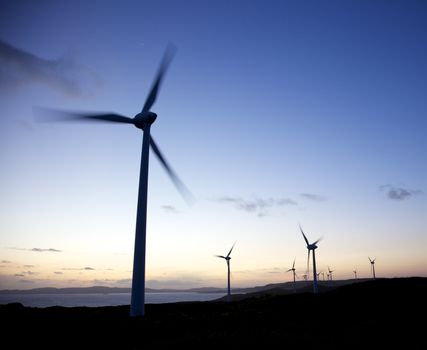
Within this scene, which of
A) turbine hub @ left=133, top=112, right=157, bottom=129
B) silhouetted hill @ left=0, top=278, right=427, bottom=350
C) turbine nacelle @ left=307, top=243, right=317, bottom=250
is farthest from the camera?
turbine nacelle @ left=307, top=243, right=317, bottom=250

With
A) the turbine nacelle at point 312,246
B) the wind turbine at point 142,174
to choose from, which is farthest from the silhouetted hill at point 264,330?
the turbine nacelle at point 312,246

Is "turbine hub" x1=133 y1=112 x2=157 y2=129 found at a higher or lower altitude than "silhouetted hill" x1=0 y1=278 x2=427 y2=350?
higher

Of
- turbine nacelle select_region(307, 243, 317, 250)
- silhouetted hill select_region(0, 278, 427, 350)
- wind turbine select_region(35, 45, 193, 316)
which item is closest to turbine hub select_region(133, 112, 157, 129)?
wind turbine select_region(35, 45, 193, 316)

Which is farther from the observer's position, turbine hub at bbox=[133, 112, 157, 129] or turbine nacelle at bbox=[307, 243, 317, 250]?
turbine nacelle at bbox=[307, 243, 317, 250]

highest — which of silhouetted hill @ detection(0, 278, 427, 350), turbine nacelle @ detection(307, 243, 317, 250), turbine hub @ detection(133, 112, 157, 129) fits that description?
turbine hub @ detection(133, 112, 157, 129)

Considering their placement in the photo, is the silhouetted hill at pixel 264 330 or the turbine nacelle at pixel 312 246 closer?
the silhouetted hill at pixel 264 330

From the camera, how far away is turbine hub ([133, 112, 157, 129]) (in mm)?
36344

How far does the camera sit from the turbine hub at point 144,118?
36.3 meters

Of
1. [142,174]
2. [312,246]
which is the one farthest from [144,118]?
[312,246]

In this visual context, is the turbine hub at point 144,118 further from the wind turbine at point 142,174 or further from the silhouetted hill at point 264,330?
the silhouetted hill at point 264,330

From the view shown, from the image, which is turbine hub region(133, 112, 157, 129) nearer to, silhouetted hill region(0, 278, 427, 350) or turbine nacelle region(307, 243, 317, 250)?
silhouetted hill region(0, 278, 427, 350)

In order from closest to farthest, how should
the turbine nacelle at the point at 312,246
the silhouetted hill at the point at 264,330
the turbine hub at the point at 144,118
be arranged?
the silhouetted hill at the point at 264,330 → the turbine hub at the point at 144,118 → the turbine nacelle at the point at 312,246

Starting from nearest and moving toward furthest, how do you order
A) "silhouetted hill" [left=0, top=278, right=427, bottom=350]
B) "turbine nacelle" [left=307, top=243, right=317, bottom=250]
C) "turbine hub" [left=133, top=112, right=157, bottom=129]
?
"silhouetted hill" [left=0, top=278, right=427, bottom=350] < "turbine hub" [left=133, top=112, right=157, bottom=129] < "turbine nacelle" [left=307, top=243, right=317, bottom=250]

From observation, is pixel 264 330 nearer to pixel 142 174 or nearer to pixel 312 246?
pixel 142 174
